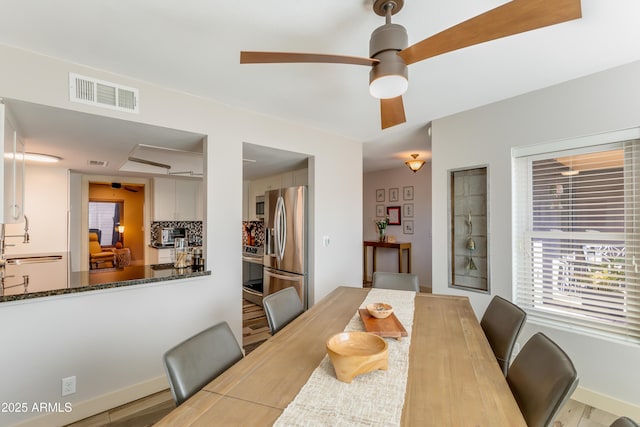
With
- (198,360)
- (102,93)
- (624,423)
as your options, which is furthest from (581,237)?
(102,93)

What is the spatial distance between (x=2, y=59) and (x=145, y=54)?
79 cm

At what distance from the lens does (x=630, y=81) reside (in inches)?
76.5

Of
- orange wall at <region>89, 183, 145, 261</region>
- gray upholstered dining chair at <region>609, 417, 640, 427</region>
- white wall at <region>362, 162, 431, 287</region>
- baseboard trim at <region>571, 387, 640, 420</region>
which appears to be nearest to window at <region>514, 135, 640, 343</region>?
baseboard trim at <region>571, 387, 640, 420</region>

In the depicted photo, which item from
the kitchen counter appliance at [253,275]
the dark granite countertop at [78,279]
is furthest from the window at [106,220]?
the dark granite countertop at [78,279]

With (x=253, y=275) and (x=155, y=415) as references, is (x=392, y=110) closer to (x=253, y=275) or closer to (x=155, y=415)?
(x=155, y=415)

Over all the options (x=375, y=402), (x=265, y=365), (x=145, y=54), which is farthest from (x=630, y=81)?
(x=145, y=54)

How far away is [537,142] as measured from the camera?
2.35 meters

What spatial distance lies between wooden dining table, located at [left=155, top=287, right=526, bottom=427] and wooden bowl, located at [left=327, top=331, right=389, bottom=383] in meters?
0.12

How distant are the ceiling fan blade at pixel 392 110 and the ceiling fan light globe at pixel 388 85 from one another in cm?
36

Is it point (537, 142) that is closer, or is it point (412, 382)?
point (412, 382)

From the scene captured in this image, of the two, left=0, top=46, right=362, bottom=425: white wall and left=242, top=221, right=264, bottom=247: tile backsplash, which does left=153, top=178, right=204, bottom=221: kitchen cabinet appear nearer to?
left=242, top=221, right=264, bottom=247: tile backsplash

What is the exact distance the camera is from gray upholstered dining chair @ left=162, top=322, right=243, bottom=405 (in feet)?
3.37

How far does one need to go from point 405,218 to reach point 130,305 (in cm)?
465

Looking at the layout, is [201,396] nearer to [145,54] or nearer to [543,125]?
[145,54]
